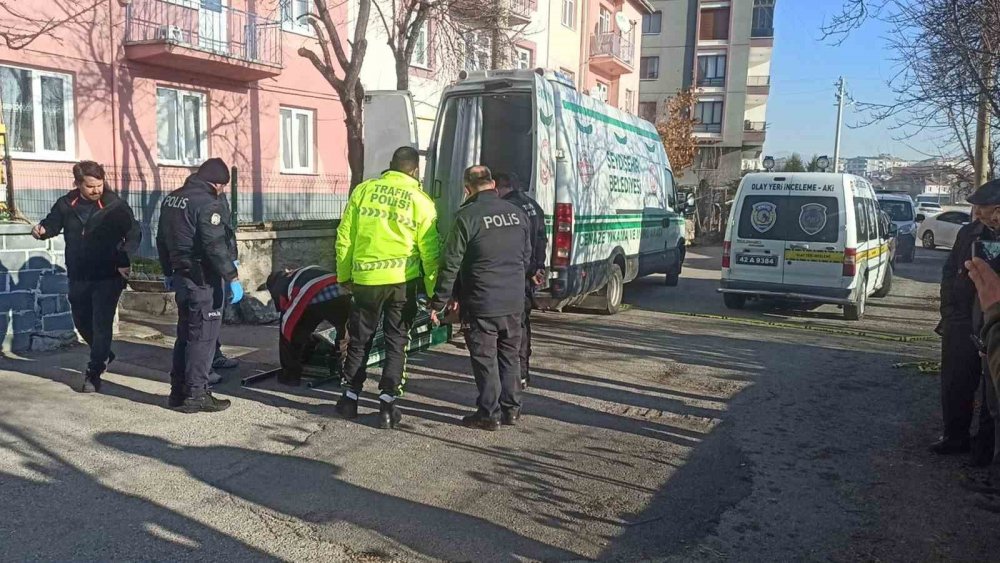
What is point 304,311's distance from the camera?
645 centimetres

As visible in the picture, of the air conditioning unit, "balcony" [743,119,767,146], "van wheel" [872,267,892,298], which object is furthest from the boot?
"balcony" [743,119,767,146]

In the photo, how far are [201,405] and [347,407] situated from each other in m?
1.12

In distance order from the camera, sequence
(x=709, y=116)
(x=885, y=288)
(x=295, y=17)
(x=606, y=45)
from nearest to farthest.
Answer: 1. (x=885, y=288)
2. (x=295, y=17)
3. (x=606, y=45)
4. (x=709, y=116)

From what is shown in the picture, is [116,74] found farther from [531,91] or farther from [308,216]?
[531,91]

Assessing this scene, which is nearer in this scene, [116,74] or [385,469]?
[385,469]

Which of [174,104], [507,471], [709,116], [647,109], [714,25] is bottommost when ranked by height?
[507,471]

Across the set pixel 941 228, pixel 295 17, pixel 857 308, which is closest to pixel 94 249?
pixel 857 308

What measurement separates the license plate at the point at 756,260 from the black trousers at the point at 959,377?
→ 19.4ft

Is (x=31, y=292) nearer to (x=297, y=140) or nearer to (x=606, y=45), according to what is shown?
(x=297, y=140)

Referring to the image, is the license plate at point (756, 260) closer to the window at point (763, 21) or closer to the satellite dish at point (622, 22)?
the satellite dish at point (622, 22)

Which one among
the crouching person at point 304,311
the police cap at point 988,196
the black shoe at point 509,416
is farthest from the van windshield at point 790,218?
the crouching person at point 304,311

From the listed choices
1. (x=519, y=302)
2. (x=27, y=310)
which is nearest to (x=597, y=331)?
(x=519, y=302)

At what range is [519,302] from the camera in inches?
219

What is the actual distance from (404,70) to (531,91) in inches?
247
